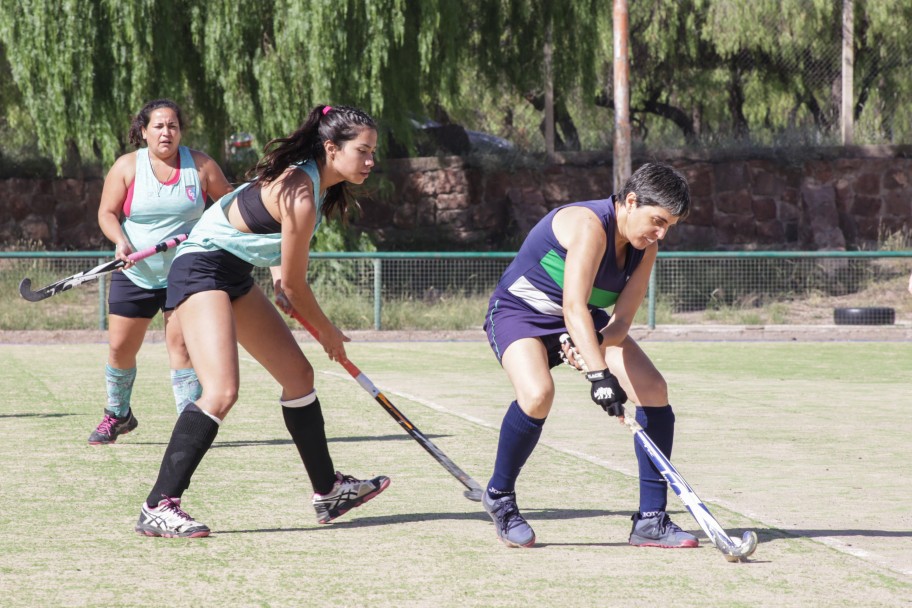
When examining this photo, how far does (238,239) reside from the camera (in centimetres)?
538

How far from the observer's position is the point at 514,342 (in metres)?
5.34

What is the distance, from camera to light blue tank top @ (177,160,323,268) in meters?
5.38

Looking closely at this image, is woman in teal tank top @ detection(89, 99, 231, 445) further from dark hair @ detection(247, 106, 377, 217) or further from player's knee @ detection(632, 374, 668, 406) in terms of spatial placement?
player's knee @ detection(632, 374, 668, 406)

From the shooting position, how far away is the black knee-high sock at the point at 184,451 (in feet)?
17.3

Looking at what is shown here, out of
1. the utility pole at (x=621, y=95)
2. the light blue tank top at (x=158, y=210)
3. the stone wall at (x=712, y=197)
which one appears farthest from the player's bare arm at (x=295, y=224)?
the stone wall at (x=712, y=197)

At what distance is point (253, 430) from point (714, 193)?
16.4 metres

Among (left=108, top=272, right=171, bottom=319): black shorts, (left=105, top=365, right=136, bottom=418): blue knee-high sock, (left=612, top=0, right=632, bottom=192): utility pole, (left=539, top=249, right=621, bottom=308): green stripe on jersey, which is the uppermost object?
(left=612, top=0, right=632, bottom=192): utility pole

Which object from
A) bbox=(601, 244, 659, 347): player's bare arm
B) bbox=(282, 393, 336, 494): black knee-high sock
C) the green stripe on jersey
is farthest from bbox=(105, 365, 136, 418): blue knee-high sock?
bbox=(601, 244, 659, 347): player's bare arm

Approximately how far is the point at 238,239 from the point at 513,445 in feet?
4.45

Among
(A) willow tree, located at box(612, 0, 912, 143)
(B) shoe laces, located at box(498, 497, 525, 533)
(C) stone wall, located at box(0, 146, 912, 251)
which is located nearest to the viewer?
(B) shoe laces, located at box(498, 497, 525, 533)

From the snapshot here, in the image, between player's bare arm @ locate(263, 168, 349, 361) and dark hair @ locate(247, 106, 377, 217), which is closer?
player's bare arm @ locate(263, 168, 349, 361)

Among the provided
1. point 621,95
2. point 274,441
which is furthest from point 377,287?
point 274,441

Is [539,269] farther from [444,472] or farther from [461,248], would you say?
[461,248]

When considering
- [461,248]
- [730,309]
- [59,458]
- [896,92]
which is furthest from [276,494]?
[896,92]
